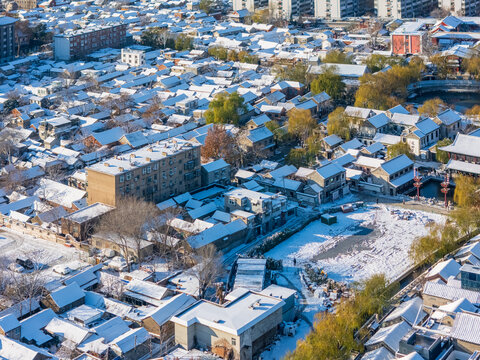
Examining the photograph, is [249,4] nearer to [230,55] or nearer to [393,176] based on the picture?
[230,55]

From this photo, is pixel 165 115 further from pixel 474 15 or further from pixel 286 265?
pixel 474 15

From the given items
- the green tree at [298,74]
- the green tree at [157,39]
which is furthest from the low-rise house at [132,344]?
the green tree at [157,39]

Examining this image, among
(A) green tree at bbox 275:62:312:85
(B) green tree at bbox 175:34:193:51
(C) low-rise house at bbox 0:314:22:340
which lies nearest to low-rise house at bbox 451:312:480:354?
(C) low-rise house at bbox 0:314:22:340

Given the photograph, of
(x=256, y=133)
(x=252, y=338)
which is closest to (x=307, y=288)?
(x=252, y=338)

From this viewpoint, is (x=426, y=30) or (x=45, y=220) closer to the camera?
(x=45, y=220)

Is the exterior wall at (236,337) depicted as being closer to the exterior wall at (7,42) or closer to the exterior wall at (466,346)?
the exterior wall at (466,346)

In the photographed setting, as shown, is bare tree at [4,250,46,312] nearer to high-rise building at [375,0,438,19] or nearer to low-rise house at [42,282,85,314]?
low-rise house at [42,282,85,314]
